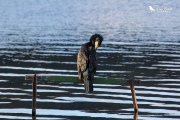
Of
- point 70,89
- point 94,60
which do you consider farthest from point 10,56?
point 94,60

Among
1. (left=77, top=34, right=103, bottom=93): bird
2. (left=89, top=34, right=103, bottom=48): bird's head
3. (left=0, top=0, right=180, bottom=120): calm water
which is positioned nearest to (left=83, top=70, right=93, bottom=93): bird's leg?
(left=77, top=34, right=103, bottom=93): bird

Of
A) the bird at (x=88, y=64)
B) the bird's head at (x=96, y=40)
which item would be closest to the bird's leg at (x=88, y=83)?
the bird at (x=88, y=64)

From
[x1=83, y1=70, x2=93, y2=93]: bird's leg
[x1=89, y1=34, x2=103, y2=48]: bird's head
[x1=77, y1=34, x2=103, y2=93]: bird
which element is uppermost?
[x1=89, y1=34, x2=103, y2=48]: bird's head

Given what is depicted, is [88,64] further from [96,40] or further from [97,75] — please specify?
[97,75]

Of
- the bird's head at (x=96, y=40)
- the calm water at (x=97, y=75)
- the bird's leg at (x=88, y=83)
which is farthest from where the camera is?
the calm water at (x=97, y=75)

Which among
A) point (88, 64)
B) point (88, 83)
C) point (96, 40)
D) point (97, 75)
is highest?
point (96, 40)

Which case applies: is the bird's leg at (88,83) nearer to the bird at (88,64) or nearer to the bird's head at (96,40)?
the bird at (88,64)

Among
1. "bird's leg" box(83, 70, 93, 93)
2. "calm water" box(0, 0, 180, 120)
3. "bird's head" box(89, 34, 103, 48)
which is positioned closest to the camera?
"bird's head" box(89, 34, 103, 48)

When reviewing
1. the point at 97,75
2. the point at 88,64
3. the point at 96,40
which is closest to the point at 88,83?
the point at 88,64

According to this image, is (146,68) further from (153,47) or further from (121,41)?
(121,41)

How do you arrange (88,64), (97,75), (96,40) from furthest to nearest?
(97,75) → (88,64) → (96,40)

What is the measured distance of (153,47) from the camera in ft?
230

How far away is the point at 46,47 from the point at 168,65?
18751mm

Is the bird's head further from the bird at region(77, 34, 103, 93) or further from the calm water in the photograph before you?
the calm water
